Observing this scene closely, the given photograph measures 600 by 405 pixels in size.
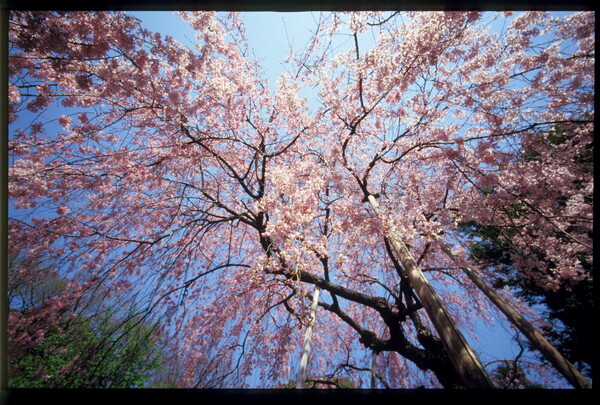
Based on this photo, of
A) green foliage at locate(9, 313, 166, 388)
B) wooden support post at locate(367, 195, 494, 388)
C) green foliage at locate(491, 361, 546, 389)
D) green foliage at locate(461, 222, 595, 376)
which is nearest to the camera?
wooden support post at locate(367, 195, 494, 388)

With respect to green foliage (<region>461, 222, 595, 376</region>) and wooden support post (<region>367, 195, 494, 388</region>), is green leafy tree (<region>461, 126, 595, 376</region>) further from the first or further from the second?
wooden support post (<region>367, 195, 494, 388</region>)

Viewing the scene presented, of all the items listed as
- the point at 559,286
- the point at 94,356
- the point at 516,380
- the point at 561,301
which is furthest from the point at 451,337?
the point at 561,301

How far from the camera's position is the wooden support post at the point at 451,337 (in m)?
1.95

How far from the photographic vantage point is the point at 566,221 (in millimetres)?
3971

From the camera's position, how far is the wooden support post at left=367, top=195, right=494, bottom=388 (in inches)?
76.8

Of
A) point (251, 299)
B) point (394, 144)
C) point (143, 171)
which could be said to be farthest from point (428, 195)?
point (143, 171)

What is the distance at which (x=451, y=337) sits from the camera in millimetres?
2289

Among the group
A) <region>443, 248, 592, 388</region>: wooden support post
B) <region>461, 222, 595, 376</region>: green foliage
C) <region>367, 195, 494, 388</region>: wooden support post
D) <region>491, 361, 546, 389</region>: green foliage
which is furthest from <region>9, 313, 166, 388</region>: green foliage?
<region>461, 222, 595, 376</region>: green foliage

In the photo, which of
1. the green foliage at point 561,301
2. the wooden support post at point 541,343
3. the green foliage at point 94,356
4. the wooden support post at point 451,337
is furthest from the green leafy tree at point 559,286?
the green foliage at point 94,356

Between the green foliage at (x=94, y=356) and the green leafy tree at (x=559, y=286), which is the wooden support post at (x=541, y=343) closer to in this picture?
the green leafy tree at (x=559, y=286)

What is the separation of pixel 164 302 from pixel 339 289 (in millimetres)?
3430

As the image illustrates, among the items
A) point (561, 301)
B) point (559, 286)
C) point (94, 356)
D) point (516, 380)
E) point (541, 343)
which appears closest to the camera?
point (94, 356)

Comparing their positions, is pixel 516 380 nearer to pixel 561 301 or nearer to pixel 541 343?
pixel 541 343

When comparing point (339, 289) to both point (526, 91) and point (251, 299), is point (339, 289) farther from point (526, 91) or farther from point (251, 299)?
point (526, 91)
